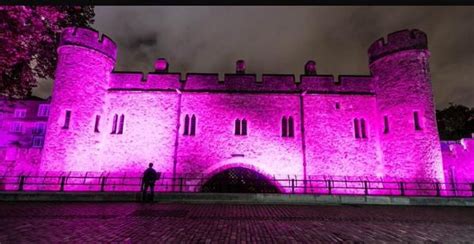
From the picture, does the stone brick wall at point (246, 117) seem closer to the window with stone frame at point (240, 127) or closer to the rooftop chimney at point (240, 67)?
the window with stone frame at point (240, 127)

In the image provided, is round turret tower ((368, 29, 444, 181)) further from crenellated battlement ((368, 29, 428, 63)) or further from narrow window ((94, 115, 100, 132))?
narrow window ((94, 115, 100, 132))

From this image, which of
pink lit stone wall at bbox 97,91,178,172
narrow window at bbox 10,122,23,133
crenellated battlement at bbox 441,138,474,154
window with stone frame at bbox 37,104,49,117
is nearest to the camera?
pink lit stone wall at bbox 97,91,178,172

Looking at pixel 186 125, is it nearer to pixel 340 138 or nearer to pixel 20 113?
pixel 340 138

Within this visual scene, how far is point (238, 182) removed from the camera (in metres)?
14.8

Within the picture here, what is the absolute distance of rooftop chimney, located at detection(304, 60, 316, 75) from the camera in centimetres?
1669

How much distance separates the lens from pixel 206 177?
1453 centimetres

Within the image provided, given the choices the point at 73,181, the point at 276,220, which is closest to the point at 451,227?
the point at 276,220

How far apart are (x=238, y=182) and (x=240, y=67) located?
25.3 ft

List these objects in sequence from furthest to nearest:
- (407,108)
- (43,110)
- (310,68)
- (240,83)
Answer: (43,110)
(310,68)
(240,83)
(407,108)

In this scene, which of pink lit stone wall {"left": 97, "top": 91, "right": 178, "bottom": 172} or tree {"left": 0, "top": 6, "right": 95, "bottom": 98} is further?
pink lit stone wall {"left": 97, "top": 91, "right": 178, "bottom": 172}

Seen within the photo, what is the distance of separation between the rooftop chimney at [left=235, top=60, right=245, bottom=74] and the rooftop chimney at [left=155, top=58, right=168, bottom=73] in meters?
4.90

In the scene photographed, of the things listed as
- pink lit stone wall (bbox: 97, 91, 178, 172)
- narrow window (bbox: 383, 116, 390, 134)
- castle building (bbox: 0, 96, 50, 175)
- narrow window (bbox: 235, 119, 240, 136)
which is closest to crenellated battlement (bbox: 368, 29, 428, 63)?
narrow window (bbox: 383, 116, 390, 134)

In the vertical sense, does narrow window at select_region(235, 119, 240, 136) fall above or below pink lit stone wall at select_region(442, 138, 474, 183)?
above

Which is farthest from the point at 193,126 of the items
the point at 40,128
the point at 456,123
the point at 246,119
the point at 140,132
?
the point at 456,123
